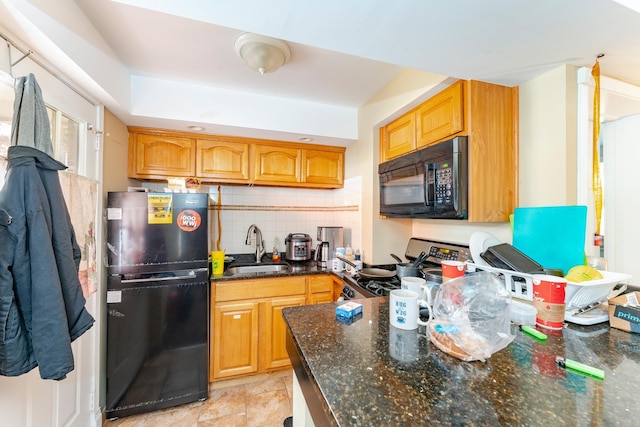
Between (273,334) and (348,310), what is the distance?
1.32m

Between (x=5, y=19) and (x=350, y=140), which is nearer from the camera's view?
(x=5, y=19)

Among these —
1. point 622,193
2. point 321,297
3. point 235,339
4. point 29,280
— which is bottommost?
point 235,339

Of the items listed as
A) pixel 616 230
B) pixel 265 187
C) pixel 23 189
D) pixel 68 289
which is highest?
pixel 265 187

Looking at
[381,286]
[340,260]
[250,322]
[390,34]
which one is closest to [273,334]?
[250,322]

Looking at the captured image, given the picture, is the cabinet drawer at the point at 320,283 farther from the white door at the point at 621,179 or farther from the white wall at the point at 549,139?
the white door at the point at 621,179

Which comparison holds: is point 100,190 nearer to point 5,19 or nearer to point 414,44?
point 5,19

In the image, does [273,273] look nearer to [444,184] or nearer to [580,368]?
[444,184]

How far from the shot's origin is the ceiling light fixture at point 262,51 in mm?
1391

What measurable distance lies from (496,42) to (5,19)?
1.80 meters

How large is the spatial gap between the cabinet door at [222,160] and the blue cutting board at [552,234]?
2.01 metres

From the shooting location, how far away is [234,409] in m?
1.80

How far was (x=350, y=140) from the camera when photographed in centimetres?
239

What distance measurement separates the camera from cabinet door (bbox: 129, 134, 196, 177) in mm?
2070

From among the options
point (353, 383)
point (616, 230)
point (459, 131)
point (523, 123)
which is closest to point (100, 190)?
point (353, 383)
